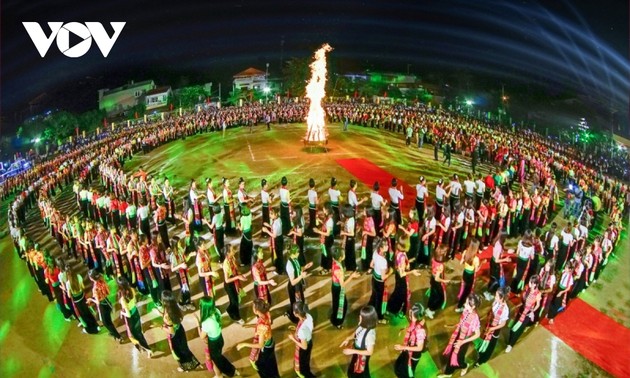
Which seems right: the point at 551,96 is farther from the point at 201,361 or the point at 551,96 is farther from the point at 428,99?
the point at 201,361

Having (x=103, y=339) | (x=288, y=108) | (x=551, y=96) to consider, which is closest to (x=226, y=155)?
(x=288, y=108)

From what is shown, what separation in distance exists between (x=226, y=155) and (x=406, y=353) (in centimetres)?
1624

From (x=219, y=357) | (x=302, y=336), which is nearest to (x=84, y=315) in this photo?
(x=219, y=357)

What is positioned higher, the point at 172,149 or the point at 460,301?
the point at 460,301

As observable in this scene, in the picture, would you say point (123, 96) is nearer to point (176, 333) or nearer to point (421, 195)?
point (421, 195)

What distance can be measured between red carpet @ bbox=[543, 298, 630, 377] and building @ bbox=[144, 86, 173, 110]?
43.3 m

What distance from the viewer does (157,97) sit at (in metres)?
44.8

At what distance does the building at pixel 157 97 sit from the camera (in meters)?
43.8

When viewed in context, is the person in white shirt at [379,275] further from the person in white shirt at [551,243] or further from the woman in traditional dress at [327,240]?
the person in white shirt at [551,243]

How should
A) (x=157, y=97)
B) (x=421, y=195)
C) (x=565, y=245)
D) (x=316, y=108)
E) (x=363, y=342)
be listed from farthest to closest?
(x=157, y=97) < (x=316, y=108) < (x=421, y=195) < (x=565, y=245) < (x=363, y=342)

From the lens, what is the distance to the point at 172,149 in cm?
2344

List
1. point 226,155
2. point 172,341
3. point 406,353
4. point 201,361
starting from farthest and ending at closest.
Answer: point 226,155
point 201,361
point 172,341
point 406,353

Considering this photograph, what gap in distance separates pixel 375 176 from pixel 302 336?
11.4 meters

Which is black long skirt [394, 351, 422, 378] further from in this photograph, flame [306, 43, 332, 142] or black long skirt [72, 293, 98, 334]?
flame [306, 43, 332, 142]
